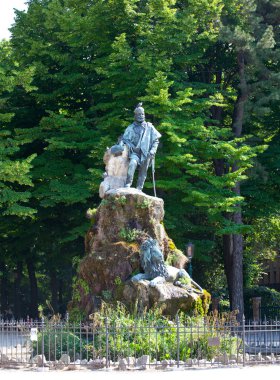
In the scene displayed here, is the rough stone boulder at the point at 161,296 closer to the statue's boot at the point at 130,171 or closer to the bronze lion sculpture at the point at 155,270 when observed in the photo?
the bronze lion sculpture at the point at 155,270

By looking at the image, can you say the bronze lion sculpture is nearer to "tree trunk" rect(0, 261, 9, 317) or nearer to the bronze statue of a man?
the bronze statue of a man

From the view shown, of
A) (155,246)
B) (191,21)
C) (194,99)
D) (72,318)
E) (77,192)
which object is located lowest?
(72,318)

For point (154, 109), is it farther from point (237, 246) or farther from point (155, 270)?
point (155, 270)

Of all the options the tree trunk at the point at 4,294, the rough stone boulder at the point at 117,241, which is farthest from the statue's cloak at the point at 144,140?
the tree trunk at the point at 4,294

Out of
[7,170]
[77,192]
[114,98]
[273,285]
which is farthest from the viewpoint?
[273,285]

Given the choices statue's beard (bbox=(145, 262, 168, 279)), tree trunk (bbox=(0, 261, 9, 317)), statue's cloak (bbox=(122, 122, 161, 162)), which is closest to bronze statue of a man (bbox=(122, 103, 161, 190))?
statue's cloak (bbox=(122, 122, 161, 162))

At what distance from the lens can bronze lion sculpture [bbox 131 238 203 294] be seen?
65.6 feet

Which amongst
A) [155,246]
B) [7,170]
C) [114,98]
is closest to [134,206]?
[155,246]

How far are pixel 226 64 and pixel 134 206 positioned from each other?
14245 millimetres

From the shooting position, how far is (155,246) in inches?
793

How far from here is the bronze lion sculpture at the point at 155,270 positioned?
20.0 m

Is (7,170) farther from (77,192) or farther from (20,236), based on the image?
(20,236)

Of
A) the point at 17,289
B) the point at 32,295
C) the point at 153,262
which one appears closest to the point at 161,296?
the point at 153,262

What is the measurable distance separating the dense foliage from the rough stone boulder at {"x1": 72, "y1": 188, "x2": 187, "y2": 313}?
6611mm
